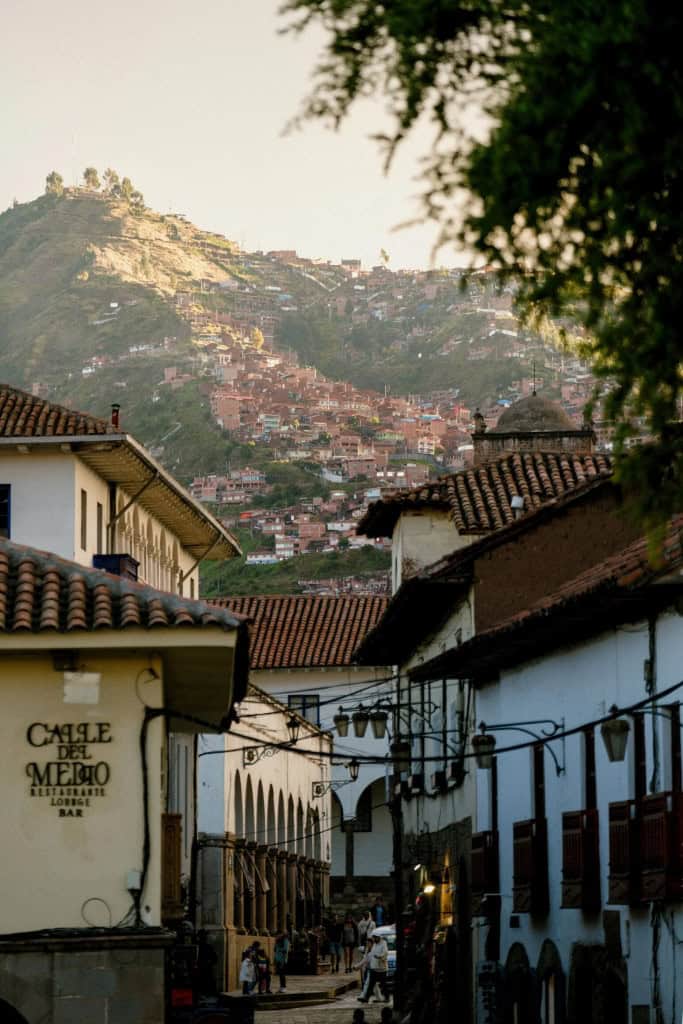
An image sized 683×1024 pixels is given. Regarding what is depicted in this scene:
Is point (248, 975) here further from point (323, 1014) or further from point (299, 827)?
point (299, 827)

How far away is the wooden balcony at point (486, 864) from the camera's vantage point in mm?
32625

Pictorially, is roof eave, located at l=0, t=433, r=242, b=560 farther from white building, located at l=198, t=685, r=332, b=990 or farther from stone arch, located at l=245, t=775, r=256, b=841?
stone arch, located at l=245, t=775, r=256, b=841

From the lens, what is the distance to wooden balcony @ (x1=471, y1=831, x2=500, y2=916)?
32.6 meters

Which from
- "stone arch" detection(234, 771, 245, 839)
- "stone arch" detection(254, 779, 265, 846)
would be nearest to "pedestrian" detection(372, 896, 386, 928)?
"stone arch" detection(254, 779, 265, 846)

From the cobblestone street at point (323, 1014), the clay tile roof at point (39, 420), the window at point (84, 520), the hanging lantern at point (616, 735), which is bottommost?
the cobblestone street at point (323, 1014)

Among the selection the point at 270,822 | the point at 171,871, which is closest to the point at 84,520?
the point at 171,871

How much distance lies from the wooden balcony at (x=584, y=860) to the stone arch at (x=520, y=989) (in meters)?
3.26

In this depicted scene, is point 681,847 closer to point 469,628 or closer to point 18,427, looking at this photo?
point 469,628

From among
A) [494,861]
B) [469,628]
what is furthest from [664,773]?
[469,628]

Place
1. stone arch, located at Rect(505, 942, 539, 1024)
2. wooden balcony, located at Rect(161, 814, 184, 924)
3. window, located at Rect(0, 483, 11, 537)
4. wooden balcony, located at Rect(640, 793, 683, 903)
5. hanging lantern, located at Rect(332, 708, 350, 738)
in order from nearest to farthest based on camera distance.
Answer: wooden balcony, located at Rect(640, 793, 683, 903) < wooden balcony, located at Rect(161, 814, 184, 924) < stone arch, located at Rect(505, 942, 539, 1024) < hanging lantern, located at Rect(332, 708, 350, 738) < window, located at Rect(0, 483, 11, 537)

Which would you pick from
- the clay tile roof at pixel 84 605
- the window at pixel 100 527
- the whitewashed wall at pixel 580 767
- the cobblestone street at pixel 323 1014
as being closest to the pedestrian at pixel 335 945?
the cobblestone street at pixel 323 1014

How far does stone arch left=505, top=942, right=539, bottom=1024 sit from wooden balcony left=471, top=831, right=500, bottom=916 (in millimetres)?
1663

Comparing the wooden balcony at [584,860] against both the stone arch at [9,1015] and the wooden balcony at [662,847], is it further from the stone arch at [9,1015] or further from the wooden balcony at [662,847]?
the stone arch at [9,1015]

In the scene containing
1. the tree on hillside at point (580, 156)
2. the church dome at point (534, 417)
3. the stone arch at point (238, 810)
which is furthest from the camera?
the church dome at point (534, 417)
